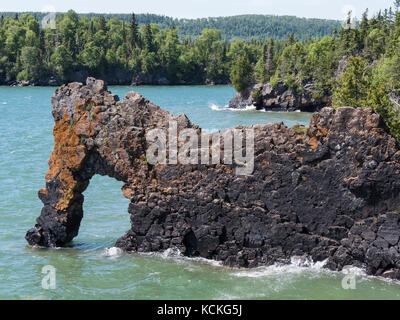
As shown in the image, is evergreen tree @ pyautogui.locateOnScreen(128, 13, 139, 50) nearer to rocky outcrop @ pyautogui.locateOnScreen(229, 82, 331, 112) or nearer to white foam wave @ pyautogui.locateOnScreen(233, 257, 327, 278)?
rocky outcrop @ pyautogui.locateOnScreen(229, 82, 331, 112)

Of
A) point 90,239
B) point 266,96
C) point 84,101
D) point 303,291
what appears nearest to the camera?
point 303,291

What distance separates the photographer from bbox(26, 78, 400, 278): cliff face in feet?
63.1

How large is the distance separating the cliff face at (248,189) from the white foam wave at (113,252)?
1.20 feet

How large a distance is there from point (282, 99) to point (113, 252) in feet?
242

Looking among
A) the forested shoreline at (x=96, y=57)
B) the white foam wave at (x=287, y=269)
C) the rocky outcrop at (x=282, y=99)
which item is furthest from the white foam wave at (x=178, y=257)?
the forested shoreline at (x=96, y=57)

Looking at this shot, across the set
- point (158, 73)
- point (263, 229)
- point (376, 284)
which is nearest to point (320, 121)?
point (263, 229)

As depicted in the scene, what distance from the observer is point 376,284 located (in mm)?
18625

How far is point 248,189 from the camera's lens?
67.8 ft

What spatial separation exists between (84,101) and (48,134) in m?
43.0

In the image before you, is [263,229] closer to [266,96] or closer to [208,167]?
[208,167]

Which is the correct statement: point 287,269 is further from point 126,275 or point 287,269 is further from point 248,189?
point 126,275

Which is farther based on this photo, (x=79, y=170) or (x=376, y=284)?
(x=79, y=170)

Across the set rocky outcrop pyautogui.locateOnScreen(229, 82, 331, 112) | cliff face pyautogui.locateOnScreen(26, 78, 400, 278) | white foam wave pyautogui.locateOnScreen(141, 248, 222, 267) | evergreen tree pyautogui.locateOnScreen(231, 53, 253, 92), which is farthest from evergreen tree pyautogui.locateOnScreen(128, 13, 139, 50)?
white foam wave pyautogui.locateOnScreen(141, 248, 222, 267)

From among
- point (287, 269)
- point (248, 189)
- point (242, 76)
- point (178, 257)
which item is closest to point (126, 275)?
point (178, 257)
